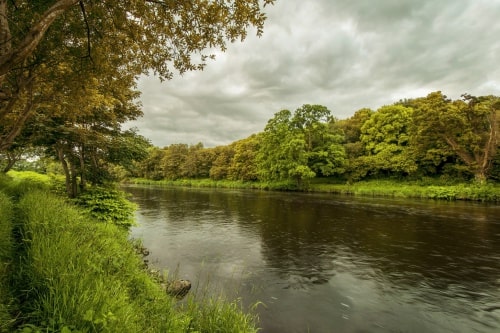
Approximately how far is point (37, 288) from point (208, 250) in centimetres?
916

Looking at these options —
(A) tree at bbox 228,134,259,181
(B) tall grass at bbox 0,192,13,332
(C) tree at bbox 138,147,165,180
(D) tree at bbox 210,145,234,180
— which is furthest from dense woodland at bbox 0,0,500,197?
(C) tree at bbox 138,147,165,180

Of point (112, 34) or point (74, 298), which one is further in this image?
point (112, 34)

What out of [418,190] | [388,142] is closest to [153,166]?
[388,142]

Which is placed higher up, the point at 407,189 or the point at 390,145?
the point at 390,145

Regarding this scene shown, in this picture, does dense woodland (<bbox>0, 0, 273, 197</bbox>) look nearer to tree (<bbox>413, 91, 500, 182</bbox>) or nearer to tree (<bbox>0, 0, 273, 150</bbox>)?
tree (<bbox>0, 0, 273, 150</bbox>)

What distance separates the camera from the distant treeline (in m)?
34.8

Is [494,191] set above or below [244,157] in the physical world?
below

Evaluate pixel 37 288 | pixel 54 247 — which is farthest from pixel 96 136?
pixel 37 288

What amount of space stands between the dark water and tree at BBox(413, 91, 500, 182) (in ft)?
66.3

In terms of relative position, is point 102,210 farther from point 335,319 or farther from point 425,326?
point 425,326

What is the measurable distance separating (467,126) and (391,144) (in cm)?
1168

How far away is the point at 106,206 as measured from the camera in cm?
1272

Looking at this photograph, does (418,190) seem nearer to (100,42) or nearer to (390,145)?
(390,145)

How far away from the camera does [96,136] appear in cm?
1221
